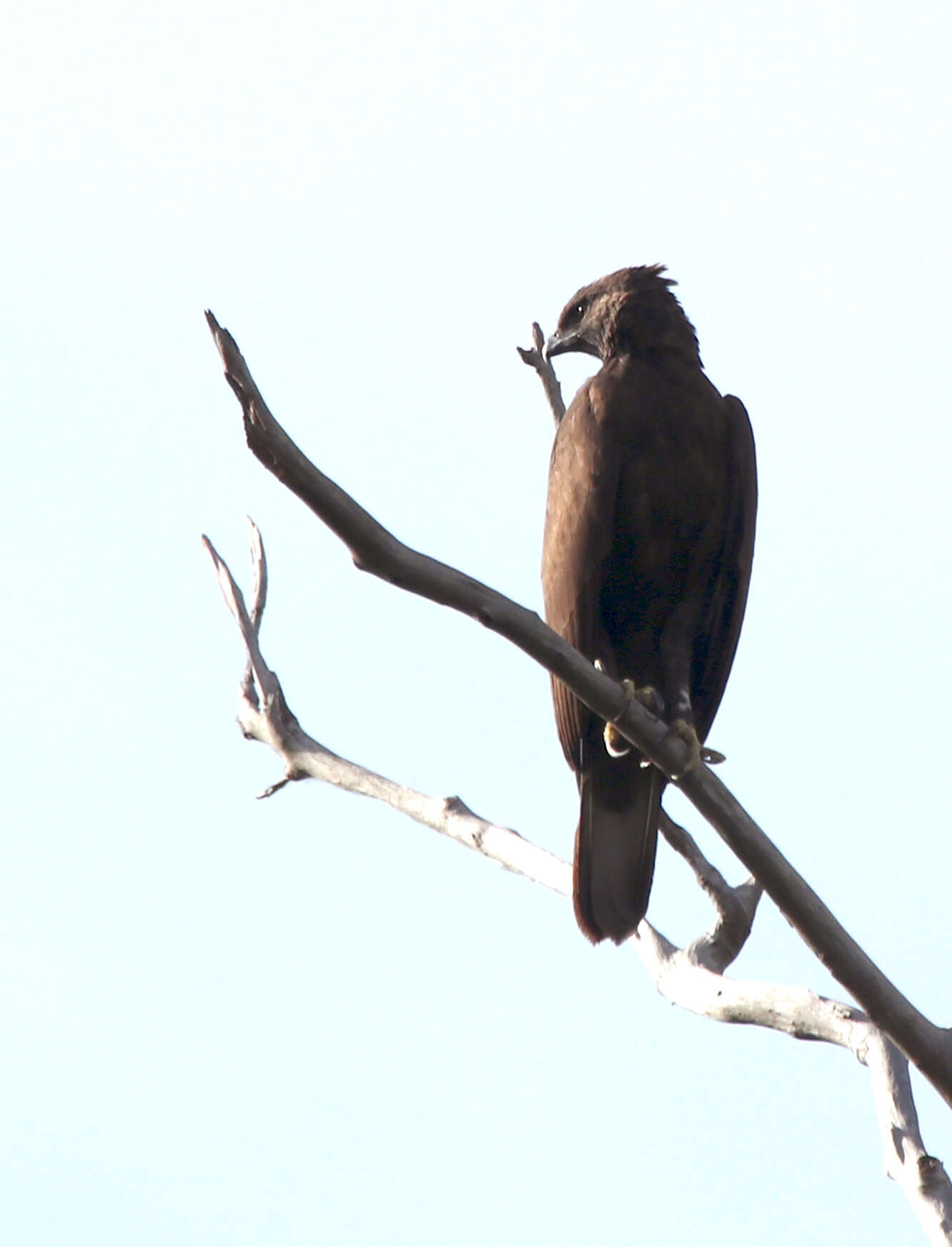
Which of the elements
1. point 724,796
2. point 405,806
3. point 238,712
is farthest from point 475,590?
point 238,712

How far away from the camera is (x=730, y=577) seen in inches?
223

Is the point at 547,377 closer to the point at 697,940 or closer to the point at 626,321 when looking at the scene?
the point at 626,321

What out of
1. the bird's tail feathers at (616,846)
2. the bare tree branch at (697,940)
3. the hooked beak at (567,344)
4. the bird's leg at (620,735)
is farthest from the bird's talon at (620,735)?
the hooked beak at (567,344)

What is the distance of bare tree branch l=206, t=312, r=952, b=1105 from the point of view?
3.20 metres

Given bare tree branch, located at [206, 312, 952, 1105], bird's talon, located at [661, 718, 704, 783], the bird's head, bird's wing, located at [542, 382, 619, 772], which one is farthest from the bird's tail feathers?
the bird's head

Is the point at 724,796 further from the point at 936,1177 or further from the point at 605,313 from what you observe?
the point at 605,313

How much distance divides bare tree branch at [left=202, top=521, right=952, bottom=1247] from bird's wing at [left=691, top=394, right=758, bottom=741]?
1.78 ft

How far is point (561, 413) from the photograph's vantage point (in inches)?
241

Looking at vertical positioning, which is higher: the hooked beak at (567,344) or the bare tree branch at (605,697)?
the hooked beak at (567,344)

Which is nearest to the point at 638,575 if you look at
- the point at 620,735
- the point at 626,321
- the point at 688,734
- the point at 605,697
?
the point at 620,735

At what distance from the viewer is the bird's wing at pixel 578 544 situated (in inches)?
210

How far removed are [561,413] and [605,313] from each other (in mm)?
536

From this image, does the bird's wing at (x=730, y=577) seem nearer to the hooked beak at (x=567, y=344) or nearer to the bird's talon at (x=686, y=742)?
the bird's talon at (x=686, y=742)

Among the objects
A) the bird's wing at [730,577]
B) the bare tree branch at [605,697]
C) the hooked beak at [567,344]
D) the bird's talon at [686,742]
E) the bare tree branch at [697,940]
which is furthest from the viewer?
the hooked beak at [567,344]
